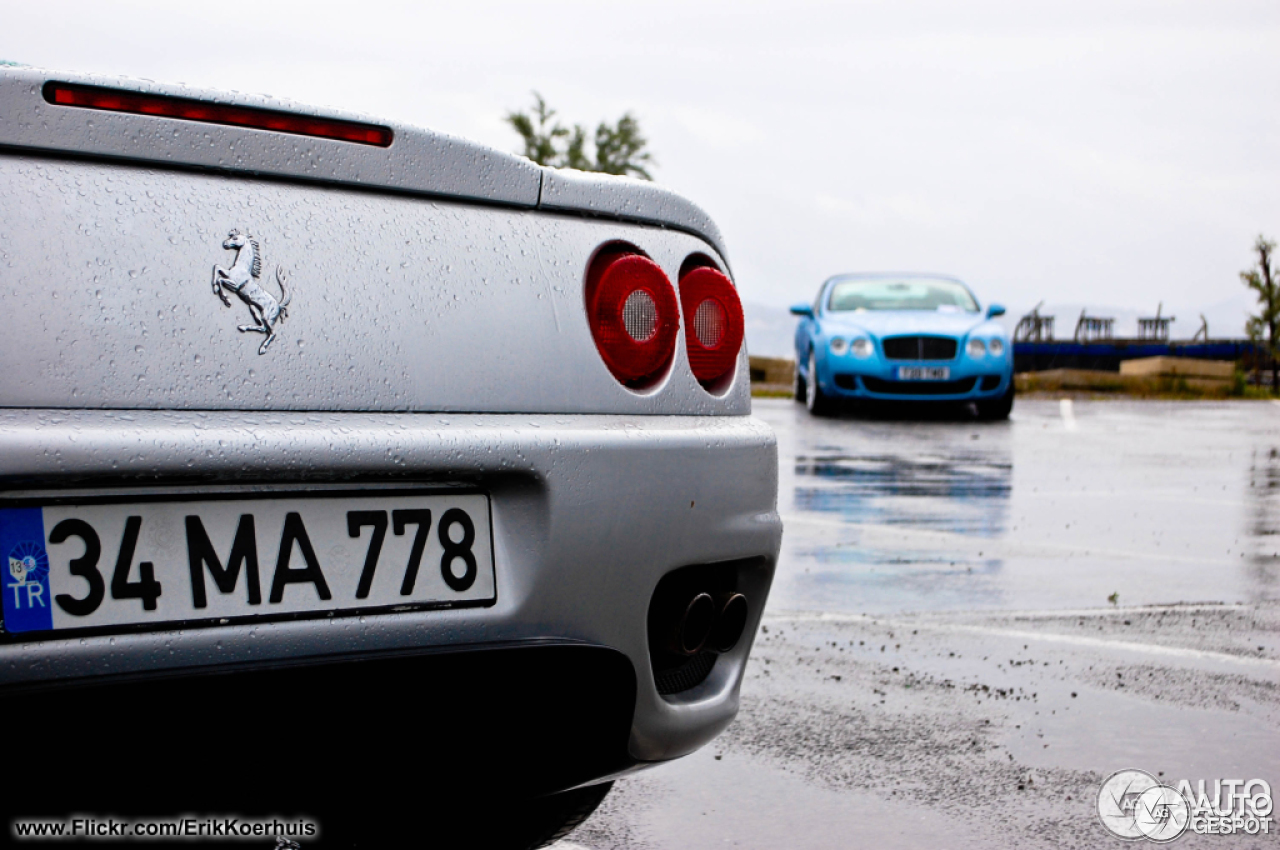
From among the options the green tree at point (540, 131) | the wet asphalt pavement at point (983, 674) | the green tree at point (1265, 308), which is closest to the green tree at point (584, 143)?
the green tree at point (540, 131)

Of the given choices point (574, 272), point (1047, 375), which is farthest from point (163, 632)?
point (1047, 375)

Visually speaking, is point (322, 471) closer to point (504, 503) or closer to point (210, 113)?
point (504, 503)

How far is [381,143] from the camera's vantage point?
6.69ft

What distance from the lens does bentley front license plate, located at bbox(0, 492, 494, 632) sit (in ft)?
5.52

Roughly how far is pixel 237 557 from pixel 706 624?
821 mm

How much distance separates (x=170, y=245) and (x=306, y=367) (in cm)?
23

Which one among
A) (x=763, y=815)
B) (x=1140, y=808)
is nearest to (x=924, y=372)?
(x=1140, y=808)

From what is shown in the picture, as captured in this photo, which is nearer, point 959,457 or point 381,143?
point 381,143

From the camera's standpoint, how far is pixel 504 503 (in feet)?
6.60

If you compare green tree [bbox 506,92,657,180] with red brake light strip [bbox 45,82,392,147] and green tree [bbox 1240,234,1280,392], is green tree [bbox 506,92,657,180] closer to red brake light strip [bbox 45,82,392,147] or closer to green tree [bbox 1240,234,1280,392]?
green tree [bbox 1240,234,1280,392]

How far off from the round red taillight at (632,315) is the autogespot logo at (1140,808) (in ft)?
4.55

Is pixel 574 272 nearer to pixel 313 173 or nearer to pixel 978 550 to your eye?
pixel 313 173

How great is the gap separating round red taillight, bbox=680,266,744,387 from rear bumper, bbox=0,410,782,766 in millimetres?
108

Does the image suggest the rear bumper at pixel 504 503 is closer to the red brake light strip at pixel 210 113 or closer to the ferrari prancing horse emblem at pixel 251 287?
the ferrari prancing horse emblem at pixel 251 287
